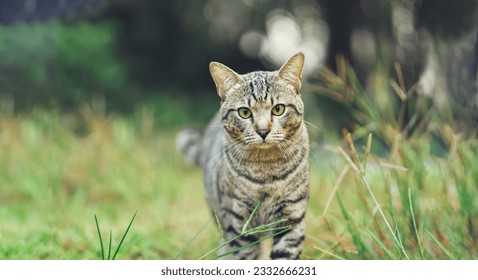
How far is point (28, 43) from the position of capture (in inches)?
163

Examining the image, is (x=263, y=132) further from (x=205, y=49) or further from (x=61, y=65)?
(x=205, y=49)

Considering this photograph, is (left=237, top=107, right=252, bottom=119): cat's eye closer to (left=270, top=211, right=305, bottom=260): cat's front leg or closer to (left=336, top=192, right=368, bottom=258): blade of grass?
(left=270, top=211, right=305, bottom=260): cat's front leg

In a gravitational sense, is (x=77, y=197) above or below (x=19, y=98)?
below

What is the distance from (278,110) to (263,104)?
2.2 inches

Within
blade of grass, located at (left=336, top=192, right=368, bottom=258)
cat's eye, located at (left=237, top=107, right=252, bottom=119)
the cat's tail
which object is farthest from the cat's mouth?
the cat's tail

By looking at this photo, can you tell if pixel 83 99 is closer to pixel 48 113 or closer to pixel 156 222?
pixel 48 113

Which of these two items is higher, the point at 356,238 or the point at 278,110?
the point at 278,110

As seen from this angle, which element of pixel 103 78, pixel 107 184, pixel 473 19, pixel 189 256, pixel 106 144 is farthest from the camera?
pixel 103 78

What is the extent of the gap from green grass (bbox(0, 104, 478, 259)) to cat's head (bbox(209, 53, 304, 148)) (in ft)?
0.73

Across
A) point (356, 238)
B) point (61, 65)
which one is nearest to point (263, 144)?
point (356, 238)

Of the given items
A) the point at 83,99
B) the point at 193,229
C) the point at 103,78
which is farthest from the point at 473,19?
the point at 103,78

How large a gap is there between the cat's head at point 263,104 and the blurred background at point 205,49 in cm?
101

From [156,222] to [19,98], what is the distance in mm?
1946

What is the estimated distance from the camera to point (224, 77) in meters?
1.88
